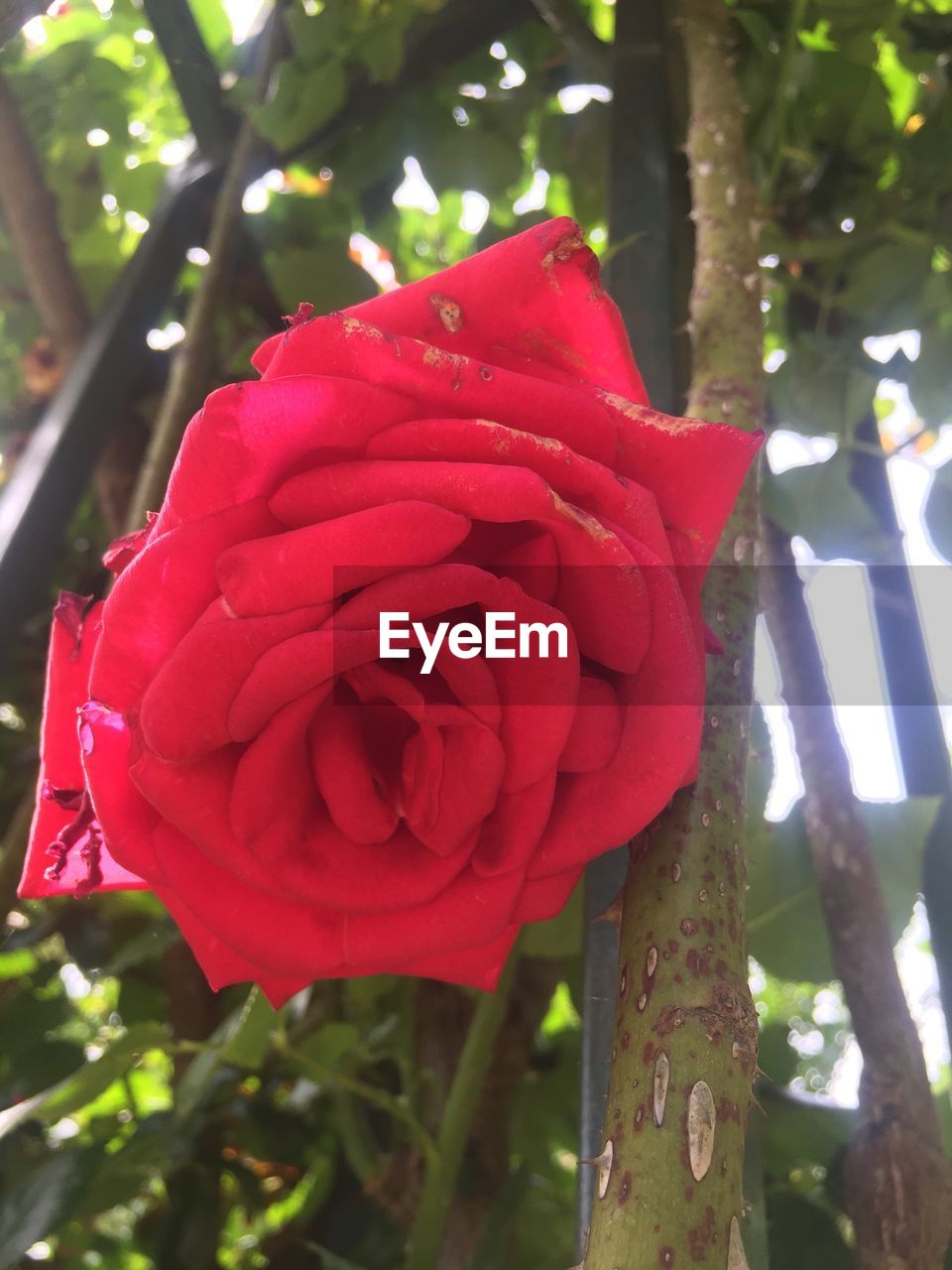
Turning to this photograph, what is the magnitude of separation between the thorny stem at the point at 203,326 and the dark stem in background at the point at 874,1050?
1.42ft

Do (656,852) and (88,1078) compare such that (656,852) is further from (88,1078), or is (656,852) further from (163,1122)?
(163,1122)

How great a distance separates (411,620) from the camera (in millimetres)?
250

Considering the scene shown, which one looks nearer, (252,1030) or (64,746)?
(64,746)

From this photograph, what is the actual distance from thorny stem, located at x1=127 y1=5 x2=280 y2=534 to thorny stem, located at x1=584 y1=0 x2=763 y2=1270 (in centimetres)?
42

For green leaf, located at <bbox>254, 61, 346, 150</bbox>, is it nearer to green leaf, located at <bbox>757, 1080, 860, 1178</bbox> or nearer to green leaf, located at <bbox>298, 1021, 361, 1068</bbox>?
green leaf, located at <bbox>298, 1021, 361, 1068</bbox>

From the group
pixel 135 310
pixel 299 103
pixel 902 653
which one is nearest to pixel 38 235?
pixel 135 310

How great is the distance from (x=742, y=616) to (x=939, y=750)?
1.22 ft

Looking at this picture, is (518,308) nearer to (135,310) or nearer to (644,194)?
(644,194)

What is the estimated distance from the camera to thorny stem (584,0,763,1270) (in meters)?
0.21

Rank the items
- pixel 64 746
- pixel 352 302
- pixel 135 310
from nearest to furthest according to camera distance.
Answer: pixel 64 746
pixel 352 302
pixel 135 310

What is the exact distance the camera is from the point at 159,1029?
52cm

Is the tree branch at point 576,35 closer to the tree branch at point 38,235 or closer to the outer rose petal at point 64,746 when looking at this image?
the tree branch at point 38,235

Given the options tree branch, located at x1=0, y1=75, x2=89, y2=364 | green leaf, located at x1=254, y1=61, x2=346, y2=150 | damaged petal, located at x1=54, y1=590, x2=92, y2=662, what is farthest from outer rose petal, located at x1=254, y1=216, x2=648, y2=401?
tree branch, located at x1=0, y1=75, x2=89, y2=364

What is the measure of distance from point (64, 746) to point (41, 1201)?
0.31 metres
